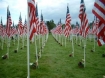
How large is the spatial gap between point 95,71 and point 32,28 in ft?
26.3

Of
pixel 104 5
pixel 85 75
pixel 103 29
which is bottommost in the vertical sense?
pixel 85 75

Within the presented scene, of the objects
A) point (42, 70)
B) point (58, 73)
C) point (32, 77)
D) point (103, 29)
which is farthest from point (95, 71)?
point (103, 29)

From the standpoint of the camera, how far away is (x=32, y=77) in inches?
548

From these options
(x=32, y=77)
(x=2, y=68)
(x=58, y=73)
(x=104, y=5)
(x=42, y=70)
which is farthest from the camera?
(x=2, y=68)

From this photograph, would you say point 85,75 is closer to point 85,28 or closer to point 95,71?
point 95,71

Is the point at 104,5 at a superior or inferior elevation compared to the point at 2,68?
superior

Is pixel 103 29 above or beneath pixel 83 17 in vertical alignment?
beneath

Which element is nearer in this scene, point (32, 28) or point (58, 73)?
point (32, 28)

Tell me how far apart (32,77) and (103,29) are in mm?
6525

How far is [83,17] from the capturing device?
56.3 ft

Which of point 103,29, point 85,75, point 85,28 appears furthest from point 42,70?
point 103,29

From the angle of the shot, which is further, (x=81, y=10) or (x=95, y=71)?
(x=81, y=10)

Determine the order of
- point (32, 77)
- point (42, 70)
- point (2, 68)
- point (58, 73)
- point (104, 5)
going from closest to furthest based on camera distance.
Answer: point (104, 5) < point (32, 77) < point (58, 73) < point (42, 70) < point (2, 68)

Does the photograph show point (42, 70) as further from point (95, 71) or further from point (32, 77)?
point (95, 71)
